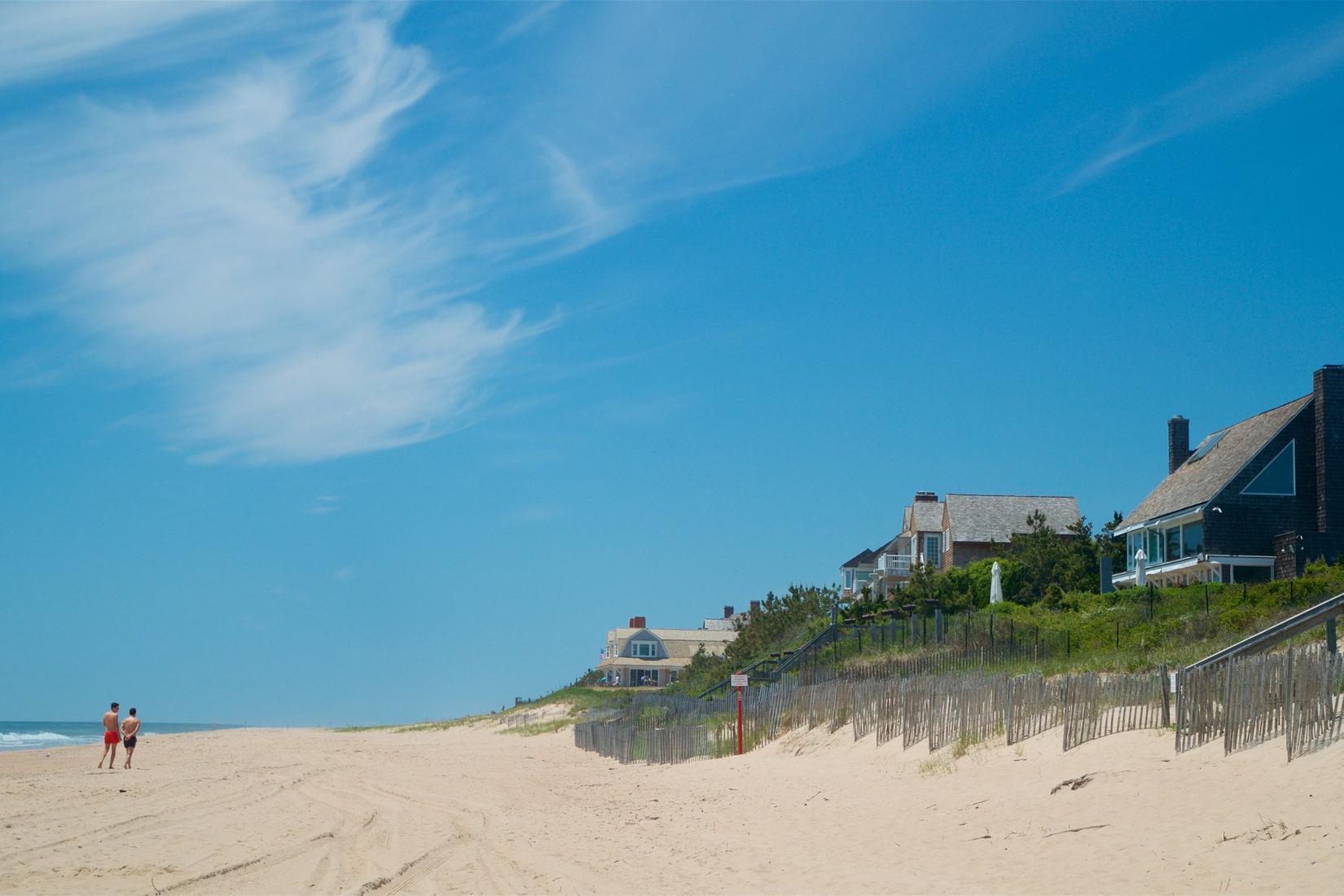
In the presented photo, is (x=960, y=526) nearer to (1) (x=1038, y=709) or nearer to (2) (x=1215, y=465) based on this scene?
(2) (x=1215, y=465)

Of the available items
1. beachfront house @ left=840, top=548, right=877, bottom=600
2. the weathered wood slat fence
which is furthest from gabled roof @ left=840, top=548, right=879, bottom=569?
the weathered wood slat fence

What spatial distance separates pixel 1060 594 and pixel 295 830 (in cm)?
2252

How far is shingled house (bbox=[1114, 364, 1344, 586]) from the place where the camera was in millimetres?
34188

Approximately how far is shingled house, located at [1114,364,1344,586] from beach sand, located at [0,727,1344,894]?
1942cm

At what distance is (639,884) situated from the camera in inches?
440

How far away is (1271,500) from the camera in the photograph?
35219 millimetres

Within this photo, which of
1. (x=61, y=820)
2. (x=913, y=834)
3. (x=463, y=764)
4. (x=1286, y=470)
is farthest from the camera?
(x=1286, y=470)

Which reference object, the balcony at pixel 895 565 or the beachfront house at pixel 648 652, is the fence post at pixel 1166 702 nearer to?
the balcony at pixel 895 565

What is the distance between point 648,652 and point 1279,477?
5257cm

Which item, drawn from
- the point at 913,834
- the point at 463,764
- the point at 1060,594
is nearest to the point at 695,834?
the point at 913,834

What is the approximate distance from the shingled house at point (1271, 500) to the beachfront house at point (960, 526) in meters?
11.8

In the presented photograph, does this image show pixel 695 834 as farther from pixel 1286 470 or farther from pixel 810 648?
pixel 1286 470

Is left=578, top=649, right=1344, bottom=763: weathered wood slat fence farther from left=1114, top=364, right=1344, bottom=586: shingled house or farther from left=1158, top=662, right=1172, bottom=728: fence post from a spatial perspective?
left=1114, top=364, right=1344, bottom=586: shingled house

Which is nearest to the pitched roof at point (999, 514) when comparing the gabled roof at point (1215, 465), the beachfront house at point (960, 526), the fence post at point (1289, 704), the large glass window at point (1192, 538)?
the beachfront house at point (960, 526)
